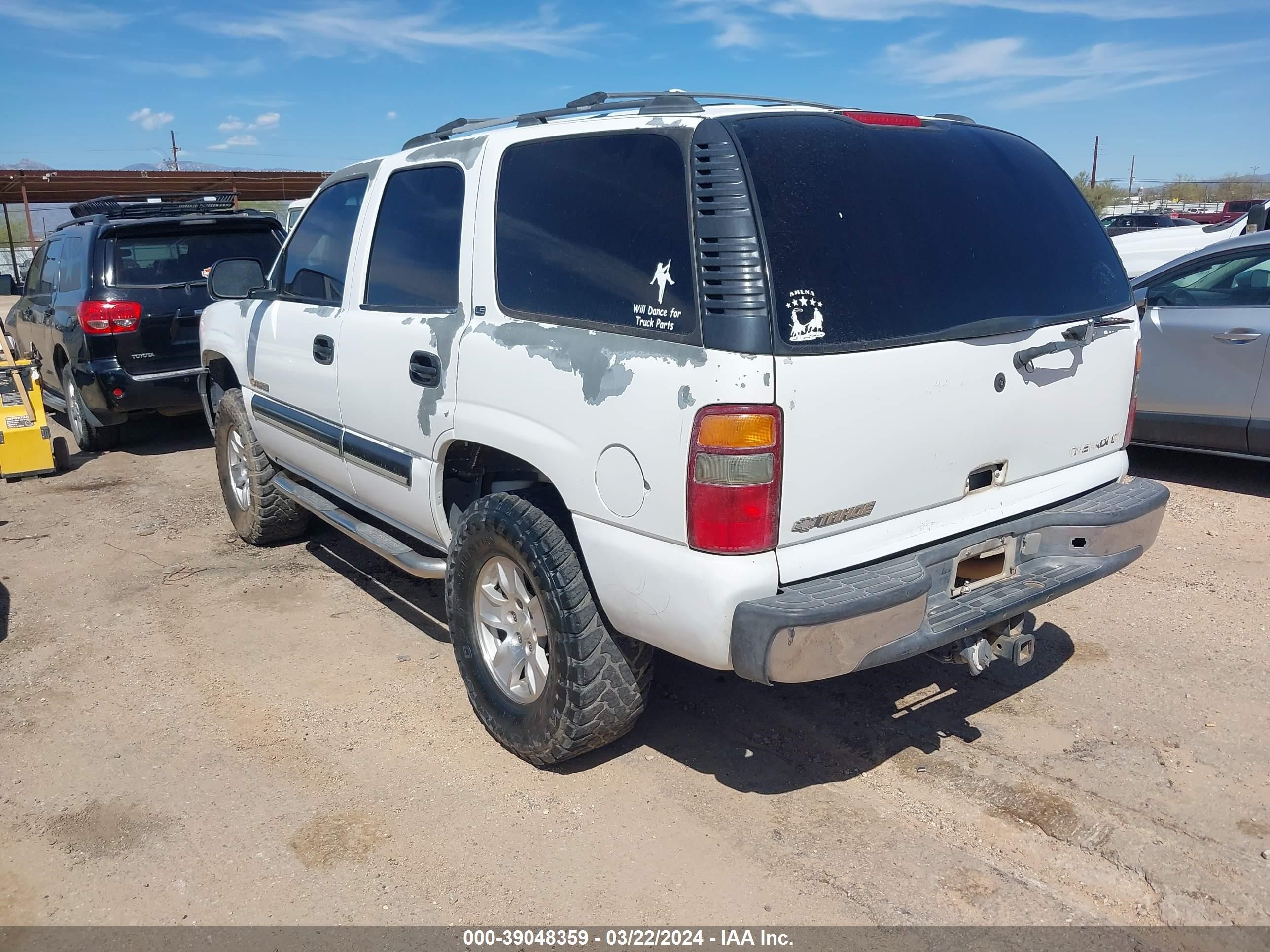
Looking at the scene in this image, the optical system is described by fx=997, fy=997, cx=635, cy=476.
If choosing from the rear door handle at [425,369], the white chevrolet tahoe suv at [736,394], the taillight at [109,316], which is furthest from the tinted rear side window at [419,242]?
the taillight at [109,316]

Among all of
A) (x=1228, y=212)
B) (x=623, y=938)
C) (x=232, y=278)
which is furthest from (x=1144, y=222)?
(x=623, y=938)

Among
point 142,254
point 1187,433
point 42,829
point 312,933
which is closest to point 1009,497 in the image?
point 312,933

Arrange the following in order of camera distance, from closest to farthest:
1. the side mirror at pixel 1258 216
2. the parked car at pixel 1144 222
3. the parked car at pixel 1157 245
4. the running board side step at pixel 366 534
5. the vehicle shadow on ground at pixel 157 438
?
the running board side step at pixel 366 534 < the vehicle shadow on ground at pixel 157 438 < the parked car at pixel 1157 245 < the side mirror at pixel 1258 216 < the parked car at pixel 1144 222

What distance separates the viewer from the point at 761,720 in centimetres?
374

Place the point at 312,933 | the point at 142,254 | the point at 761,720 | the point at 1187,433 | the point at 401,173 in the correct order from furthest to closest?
the point at 142,254 < the point at 1187,433 < the point at 401,173 < the point at 761,720 < the point at 312,933

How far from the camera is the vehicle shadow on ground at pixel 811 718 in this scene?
11.3 ft

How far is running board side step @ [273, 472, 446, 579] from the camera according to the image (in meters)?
3.84

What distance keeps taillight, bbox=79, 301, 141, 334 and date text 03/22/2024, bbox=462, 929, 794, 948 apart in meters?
6.58

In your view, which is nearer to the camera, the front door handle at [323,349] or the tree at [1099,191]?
the front door handle at [323,349]

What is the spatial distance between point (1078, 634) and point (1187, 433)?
9.05 feet

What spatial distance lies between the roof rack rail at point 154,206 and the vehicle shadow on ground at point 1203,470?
25.2ft

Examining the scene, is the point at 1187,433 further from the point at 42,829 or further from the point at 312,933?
the point at 42,829

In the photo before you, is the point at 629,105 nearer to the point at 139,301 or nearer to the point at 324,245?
the point at 324,245

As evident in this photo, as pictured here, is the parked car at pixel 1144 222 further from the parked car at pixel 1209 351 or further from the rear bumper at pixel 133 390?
the rear bumper at pixel 133 390
